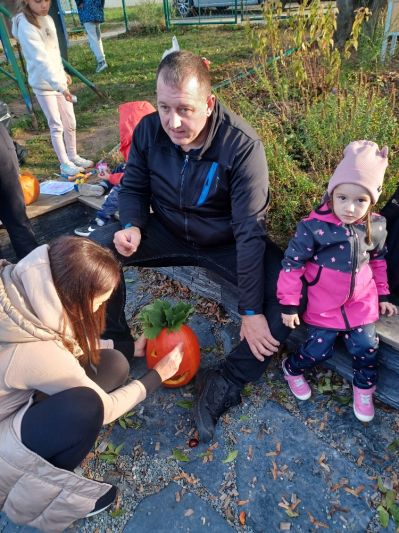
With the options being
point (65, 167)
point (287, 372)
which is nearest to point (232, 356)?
point (287, 372)

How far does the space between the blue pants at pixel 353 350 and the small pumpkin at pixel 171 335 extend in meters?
0.54

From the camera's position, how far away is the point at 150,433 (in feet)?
7.18

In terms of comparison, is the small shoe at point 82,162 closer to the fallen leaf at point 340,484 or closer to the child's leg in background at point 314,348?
the child's leg in background at point 314,348

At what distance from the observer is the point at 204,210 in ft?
7.56

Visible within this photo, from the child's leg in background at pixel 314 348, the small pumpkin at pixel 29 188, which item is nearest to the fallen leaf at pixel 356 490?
the child's leg in background at pixel 314 348

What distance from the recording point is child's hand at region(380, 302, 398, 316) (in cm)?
205

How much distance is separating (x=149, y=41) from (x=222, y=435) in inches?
415

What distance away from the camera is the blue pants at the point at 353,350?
1977 millimetres

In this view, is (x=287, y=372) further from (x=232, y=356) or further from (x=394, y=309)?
(x=394, y=309)

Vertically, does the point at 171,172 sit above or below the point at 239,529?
above

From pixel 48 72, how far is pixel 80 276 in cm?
344

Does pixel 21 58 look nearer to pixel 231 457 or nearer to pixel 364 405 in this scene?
pixel 231 457

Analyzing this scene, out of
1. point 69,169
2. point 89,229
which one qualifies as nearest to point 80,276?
point 89,229

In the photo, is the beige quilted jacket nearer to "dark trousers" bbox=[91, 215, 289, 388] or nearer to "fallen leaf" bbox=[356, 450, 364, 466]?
"dark trousers" bbox=[91, 215, 289, 388]
